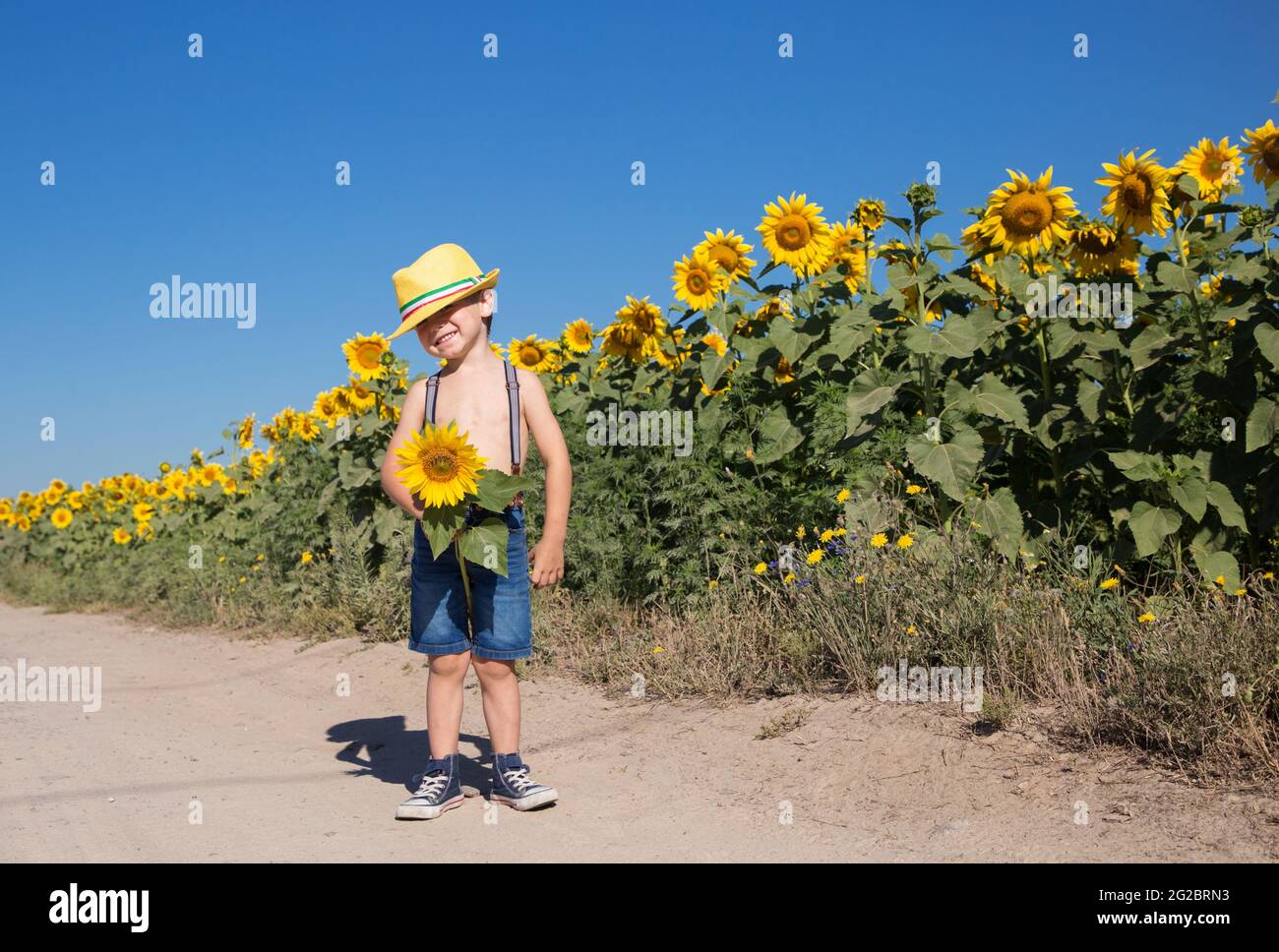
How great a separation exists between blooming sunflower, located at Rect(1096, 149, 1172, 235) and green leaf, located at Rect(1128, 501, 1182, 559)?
1.50 metres

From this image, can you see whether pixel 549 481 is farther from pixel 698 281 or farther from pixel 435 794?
pixel 698 281

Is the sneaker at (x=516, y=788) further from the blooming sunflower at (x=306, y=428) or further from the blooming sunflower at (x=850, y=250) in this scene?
the blooming sunflower at (x=306, y=428)

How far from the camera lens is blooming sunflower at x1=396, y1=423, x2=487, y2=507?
3818 millimetres

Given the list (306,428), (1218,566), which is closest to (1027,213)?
(1218,566)

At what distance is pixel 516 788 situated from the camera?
4129mm

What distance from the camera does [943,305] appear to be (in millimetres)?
6273

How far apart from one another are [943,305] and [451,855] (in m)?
4.23

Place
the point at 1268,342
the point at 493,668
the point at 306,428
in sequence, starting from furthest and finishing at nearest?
1. the point at 306,428
2. the point at 1268,342
3. the point at 493,668

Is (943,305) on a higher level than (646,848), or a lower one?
higher

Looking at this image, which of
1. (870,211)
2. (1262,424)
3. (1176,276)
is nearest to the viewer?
(1262,424)

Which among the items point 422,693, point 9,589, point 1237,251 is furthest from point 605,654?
point 9,589

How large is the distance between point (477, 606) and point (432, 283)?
1226 millimetres

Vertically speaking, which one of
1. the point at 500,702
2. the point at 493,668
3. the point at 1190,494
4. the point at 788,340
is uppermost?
the point at 788,340

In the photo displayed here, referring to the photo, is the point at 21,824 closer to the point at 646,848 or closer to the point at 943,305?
the point at 646,848
